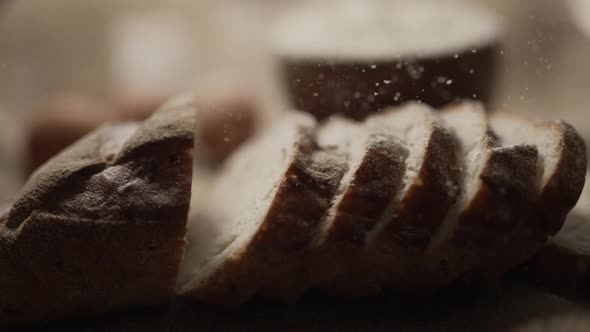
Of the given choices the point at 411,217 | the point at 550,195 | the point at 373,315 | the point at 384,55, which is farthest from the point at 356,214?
the point at 384,55

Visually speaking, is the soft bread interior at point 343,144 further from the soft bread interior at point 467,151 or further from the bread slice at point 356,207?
the soft bread interior at point 467,151

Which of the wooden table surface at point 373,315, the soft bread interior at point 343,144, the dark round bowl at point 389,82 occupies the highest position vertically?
the dark round bowl at point 389,82

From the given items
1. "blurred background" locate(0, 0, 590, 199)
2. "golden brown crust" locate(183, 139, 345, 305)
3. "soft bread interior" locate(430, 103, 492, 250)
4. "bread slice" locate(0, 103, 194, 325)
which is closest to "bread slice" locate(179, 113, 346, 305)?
"golden brown crust" locate(183, 139, 345, 305)

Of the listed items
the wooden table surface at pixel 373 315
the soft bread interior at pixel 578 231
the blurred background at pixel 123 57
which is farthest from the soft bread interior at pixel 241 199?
the soft bread interior at pixel 578 231

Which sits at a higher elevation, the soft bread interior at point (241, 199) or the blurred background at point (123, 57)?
the blurred background at point (123, 57)

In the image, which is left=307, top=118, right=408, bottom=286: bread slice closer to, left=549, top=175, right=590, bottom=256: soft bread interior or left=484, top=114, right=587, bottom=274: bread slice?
left=484, top=114, right=587, bottom=274: bread slice

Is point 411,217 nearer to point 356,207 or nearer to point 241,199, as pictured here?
point 356,207
